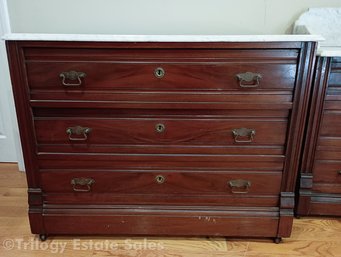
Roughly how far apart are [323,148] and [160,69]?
82 cm

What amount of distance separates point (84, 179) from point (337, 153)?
111 cm

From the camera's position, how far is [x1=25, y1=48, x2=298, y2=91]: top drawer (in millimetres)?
1315

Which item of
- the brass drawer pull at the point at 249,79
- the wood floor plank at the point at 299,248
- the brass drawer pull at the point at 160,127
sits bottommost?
the wood floor plank at the point at 299,248

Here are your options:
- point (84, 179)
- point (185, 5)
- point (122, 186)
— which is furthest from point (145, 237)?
point (185, 5)

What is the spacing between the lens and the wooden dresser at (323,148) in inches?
58.6

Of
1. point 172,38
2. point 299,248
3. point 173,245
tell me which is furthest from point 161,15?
point 299,248

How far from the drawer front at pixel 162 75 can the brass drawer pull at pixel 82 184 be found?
0.39 m

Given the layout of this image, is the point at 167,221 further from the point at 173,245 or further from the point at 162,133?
the point at 162,133

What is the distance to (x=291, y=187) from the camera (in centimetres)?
151

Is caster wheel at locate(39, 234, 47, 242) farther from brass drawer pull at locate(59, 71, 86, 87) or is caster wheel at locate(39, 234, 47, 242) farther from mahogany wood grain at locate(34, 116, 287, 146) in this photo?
brass drawer pull at locate(59, 71, 86, 87)

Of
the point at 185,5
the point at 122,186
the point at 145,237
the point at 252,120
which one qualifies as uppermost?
the point at 185,5

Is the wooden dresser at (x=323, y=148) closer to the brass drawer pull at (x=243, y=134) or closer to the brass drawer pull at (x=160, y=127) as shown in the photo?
the brass drawer pull at (x=243, y=134)

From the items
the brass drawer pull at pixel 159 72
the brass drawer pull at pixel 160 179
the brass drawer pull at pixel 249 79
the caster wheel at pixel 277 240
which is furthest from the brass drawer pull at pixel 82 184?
the caster wheel at pixel 277 240

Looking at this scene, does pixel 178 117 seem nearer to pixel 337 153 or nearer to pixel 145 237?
pixel 145 237
